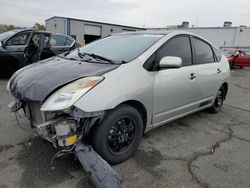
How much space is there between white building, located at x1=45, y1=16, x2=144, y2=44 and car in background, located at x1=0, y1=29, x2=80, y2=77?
17.3 m

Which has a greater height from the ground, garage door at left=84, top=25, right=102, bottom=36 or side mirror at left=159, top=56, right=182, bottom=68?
garage door at left=84, top=25, right=102, bottom=36

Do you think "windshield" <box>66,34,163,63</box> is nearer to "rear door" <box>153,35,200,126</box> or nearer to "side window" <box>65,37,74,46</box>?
"rear door" <box>153,35,200,126</box>

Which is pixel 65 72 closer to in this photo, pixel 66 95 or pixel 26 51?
pixel 66 95

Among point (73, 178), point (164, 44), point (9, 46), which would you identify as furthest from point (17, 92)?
point (9, 46)

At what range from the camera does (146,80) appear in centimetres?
270

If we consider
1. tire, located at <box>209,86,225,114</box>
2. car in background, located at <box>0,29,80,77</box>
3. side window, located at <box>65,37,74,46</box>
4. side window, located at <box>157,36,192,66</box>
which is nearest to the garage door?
side window, located at <box>65,37,74,46</box>

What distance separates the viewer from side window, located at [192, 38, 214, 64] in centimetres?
374

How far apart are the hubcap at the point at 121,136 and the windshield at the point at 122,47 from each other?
0.78 m

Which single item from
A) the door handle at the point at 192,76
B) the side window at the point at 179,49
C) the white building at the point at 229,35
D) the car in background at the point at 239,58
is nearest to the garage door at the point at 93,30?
the white building at the point at 229,35

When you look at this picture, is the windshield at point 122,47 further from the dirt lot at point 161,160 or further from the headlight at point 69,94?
the dirt lot at point 161,160

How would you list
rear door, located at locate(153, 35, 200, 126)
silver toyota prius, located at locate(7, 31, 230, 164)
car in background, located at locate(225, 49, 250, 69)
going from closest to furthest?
silver toyota prius, located at locate(7, 31, 230, 164), rear door, located at locate(153, 35, 200, 126), car in background, located at locate(225, 49, 250, 69)

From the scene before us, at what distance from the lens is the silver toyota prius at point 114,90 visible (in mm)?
2166

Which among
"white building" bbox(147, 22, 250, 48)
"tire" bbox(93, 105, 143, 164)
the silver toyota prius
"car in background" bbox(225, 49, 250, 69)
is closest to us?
the silver toyota prius

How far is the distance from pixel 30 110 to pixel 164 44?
6.34 ft
